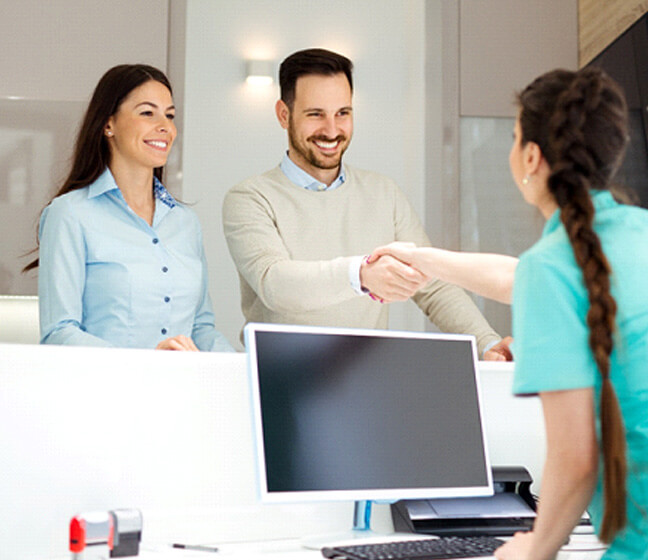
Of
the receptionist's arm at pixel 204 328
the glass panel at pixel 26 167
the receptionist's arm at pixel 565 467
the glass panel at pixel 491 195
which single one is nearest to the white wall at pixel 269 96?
the glass panel at pixel 491 195

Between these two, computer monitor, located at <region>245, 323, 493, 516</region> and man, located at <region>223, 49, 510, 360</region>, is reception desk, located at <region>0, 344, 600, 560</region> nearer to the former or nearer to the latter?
computer monitor, located at <region>245, 323, 493, 516</region>

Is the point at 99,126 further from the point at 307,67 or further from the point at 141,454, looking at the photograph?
the point at 141,454

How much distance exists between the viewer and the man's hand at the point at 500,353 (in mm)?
2236

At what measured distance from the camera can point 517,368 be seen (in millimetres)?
1110

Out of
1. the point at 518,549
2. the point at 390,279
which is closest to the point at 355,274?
the point at 390,279

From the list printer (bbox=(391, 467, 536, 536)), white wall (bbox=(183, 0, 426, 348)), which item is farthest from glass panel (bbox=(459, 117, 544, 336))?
printer (bbox=(391, 467, 536, 536))

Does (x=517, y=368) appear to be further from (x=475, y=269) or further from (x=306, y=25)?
A: (x=306, y=25)

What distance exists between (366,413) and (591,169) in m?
0.82

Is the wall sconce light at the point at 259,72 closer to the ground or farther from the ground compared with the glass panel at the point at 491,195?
farther from the ground

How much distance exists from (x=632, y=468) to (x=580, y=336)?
0.57ft

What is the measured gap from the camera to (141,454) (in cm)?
173

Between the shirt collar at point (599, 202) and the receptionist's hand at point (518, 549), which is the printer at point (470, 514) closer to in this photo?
the receptionist's hand at point (518, 549)

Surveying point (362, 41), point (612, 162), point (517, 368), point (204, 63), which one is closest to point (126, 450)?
point (517, 368)

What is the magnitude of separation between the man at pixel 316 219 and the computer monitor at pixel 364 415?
519 millimetres
